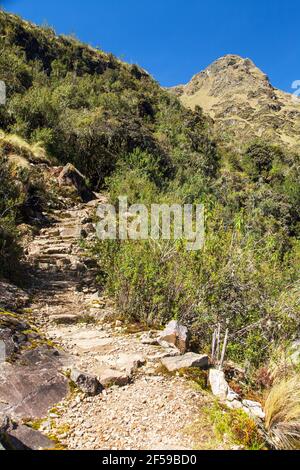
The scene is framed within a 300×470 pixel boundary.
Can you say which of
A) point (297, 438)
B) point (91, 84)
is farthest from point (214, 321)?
point (91, 84)

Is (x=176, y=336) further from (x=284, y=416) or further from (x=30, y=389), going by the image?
(x=30, y=389)

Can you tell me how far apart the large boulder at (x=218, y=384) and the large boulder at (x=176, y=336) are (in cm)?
69

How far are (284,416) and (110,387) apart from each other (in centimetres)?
138

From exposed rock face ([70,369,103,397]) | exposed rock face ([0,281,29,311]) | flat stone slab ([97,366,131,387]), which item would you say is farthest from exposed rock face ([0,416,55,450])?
exposed rock face ([0,281,29,311])

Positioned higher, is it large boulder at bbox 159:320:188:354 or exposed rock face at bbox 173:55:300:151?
exposed rock face at bbox 173:55:300:151

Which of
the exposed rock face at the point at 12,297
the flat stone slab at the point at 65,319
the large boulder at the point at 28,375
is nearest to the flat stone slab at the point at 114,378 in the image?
the large boulder at the point at 28,375

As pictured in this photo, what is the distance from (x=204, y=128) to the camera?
105 ft

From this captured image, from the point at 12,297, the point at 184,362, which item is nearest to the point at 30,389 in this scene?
the point at 184,362

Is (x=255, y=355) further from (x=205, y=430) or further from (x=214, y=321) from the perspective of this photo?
(x=205, y=430)

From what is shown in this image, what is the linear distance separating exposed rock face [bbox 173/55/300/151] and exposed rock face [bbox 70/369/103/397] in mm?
46991

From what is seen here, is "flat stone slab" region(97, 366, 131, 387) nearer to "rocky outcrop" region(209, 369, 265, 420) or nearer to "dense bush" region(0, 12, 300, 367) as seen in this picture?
"rocky outcrop" region(209, 369, 265, 420)

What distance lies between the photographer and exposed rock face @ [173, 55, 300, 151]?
205ft

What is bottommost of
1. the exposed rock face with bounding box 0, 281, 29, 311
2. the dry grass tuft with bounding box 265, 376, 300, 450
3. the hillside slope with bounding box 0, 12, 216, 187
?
the dry grass tuft with bounding box 265, 376, 300, 450
